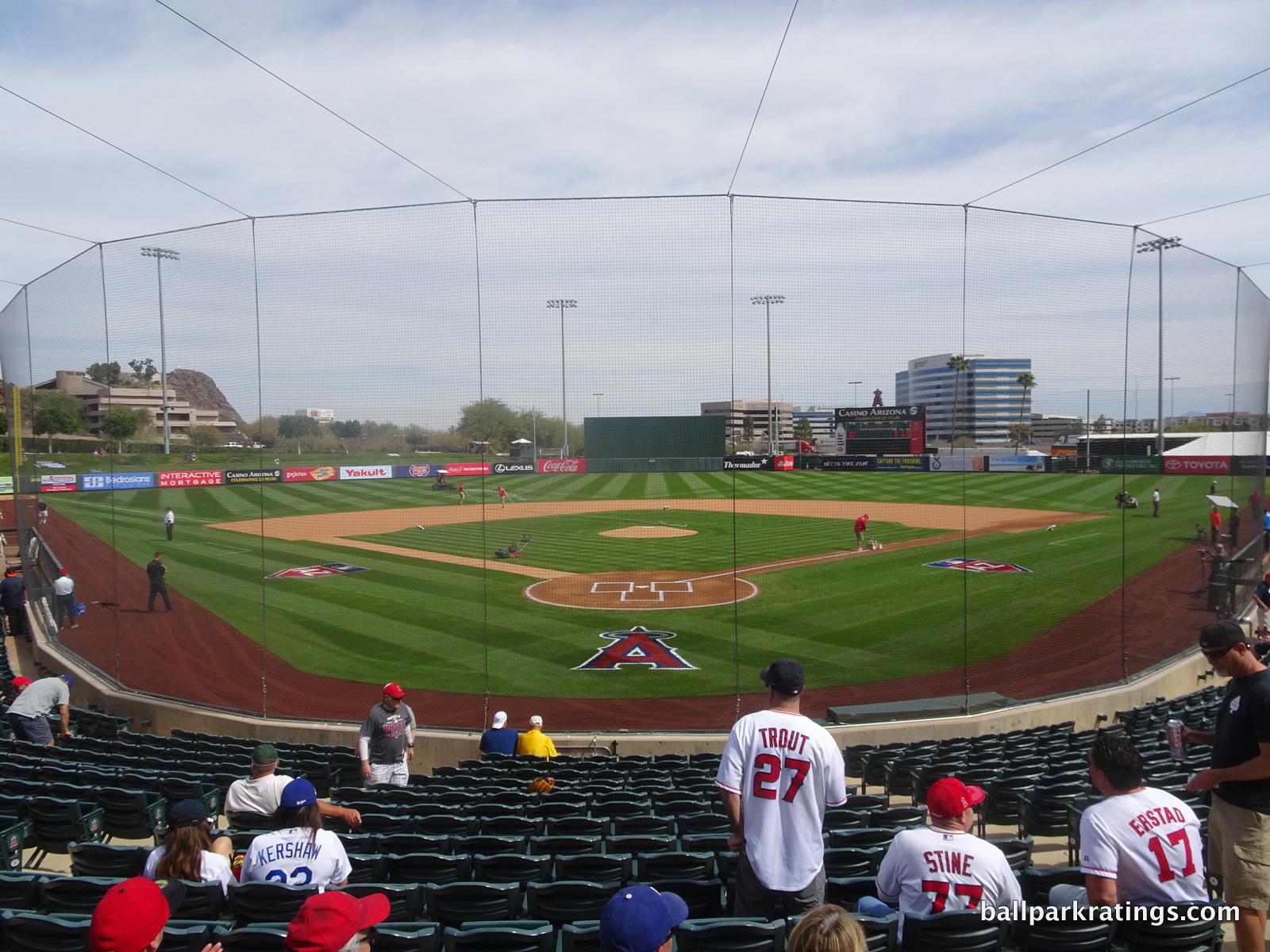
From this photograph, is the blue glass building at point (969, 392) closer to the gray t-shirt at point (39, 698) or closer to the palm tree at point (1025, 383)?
the palm tree at point (1025, 383)

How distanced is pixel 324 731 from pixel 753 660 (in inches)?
310

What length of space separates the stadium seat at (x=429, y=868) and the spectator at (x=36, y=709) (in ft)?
22.0

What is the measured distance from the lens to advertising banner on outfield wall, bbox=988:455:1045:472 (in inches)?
2151

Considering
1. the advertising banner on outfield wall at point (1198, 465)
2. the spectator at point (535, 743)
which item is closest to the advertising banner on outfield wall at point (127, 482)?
the spectator at point (535, 743)

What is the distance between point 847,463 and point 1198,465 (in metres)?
Answer: 27.8

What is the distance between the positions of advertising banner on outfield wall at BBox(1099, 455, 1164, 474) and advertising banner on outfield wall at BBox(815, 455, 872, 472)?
563 inches

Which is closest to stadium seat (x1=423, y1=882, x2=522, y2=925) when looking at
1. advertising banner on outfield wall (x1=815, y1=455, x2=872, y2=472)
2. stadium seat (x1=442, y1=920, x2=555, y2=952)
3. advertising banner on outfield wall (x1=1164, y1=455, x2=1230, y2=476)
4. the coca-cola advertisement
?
stadium seat (x1=442, y1=920, x2=555, y2=952)

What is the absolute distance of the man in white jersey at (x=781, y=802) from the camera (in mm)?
3580

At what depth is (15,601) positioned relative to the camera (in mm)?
16344

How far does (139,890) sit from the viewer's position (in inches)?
115

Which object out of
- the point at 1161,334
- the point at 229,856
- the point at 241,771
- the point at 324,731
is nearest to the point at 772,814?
the point at 229,856

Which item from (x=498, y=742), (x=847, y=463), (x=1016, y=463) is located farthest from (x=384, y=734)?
Answer: (x=1016, y=463)

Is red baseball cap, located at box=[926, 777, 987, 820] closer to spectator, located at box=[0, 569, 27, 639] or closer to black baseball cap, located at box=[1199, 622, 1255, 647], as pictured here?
black baseball cap, located at box=[1199, 622, 1255, 647]

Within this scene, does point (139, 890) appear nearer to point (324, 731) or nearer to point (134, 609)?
point (324, 731)
